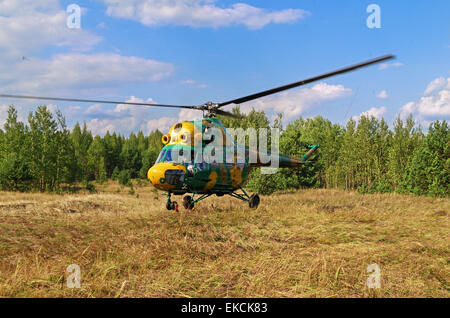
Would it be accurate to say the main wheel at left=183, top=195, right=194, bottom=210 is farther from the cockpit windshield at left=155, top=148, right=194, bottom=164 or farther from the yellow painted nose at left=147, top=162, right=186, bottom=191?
the cockpit windshield at left=155, top=148, right=194, bottom=164

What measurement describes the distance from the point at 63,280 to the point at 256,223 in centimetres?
624

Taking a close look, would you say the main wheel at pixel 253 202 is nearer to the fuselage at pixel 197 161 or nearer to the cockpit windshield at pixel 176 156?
the fuselage at pixel 197 161

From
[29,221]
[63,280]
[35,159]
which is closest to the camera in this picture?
[63,280]

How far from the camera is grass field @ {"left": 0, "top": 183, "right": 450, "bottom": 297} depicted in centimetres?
450

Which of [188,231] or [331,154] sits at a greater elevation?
[331,154]

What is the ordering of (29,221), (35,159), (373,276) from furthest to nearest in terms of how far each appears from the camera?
(35,159), (29,221), (373,276)

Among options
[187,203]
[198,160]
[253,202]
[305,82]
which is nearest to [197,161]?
[198,160]

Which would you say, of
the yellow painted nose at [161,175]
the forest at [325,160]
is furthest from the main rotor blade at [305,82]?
the forest at [325,160]

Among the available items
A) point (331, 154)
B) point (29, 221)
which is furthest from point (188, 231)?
point (331, 154)

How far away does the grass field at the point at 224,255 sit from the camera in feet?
14.8

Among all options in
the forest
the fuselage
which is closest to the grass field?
the fuselage
